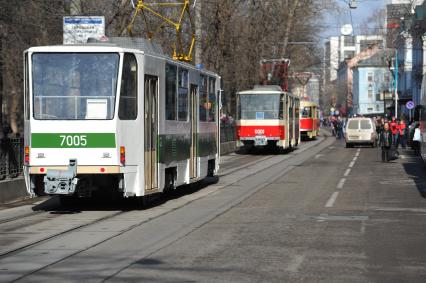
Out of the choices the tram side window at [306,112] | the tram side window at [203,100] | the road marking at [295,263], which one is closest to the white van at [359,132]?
the tram side window at [306,112]

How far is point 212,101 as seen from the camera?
2303 cm

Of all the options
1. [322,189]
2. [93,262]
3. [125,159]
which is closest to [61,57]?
[125,159]

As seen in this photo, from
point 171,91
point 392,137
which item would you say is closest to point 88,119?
point 171,91

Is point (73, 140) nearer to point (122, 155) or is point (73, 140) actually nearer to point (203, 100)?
point (122, 155)

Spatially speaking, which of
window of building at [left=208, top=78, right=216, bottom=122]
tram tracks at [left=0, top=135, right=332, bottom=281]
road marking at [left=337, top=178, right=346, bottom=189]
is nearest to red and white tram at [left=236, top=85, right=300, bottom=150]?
road marking at [left=337, top=178, right=346, bottom=189]

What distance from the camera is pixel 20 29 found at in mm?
31172

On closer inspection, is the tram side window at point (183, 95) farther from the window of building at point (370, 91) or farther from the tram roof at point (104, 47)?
the window of building at point (370, 91)

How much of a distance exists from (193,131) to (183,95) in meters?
1.38

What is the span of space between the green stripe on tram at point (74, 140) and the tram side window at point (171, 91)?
97.8 inches

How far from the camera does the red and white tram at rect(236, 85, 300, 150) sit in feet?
132

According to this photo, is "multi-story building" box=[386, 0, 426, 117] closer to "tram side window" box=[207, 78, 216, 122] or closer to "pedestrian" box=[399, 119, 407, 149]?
"pedestrian" box=[399, 119, 407, 149]

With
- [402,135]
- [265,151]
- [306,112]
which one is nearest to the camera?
[265,151]

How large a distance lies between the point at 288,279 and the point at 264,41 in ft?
142

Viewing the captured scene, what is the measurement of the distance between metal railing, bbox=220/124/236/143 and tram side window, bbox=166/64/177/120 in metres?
24.1
